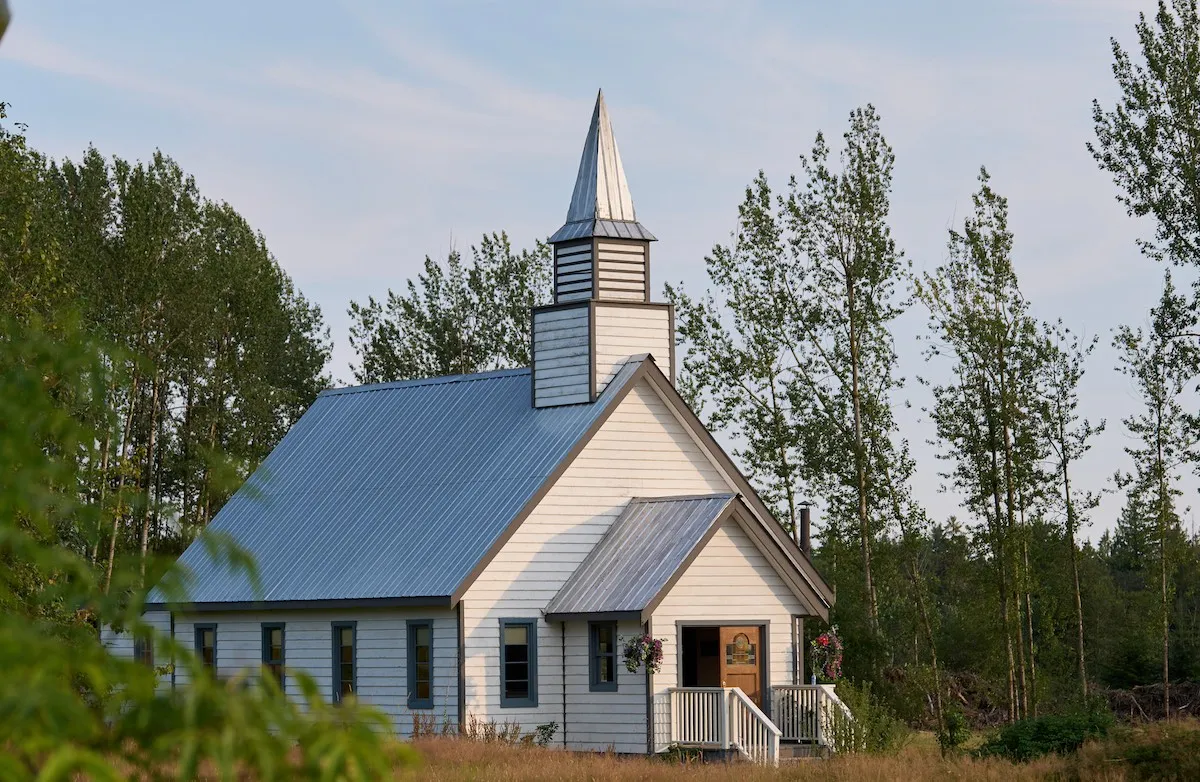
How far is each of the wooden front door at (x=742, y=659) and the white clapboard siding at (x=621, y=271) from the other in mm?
7225

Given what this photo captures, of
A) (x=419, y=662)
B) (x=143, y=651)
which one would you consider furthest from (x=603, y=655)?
(x=143, y=651)

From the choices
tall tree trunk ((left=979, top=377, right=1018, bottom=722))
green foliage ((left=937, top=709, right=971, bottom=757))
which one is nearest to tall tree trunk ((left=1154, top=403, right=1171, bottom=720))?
tall tree trunk ((left=979, top=377, right=1018, bottom=722))

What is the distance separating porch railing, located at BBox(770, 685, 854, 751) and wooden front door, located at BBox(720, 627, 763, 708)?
0.44 metres

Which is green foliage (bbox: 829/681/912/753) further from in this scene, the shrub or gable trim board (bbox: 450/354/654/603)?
gable trim board (bbox: 450/354/654/603)

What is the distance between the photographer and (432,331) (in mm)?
61438

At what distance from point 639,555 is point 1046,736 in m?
8.87

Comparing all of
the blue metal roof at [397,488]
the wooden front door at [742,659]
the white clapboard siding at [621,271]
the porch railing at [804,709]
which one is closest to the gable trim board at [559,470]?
the blue metal roof at [397,488]

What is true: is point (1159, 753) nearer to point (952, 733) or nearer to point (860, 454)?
point (952, 733)

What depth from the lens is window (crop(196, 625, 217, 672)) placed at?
3556cm

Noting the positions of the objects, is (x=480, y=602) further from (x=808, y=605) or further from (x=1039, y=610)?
(x=1039, y=610)

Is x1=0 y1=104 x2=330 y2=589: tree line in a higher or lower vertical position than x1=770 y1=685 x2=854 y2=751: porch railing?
higher

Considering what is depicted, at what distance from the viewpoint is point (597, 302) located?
34500mm

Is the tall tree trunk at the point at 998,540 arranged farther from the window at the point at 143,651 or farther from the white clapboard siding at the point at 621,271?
the window at the point at 143,651

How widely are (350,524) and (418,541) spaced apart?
259 cm
